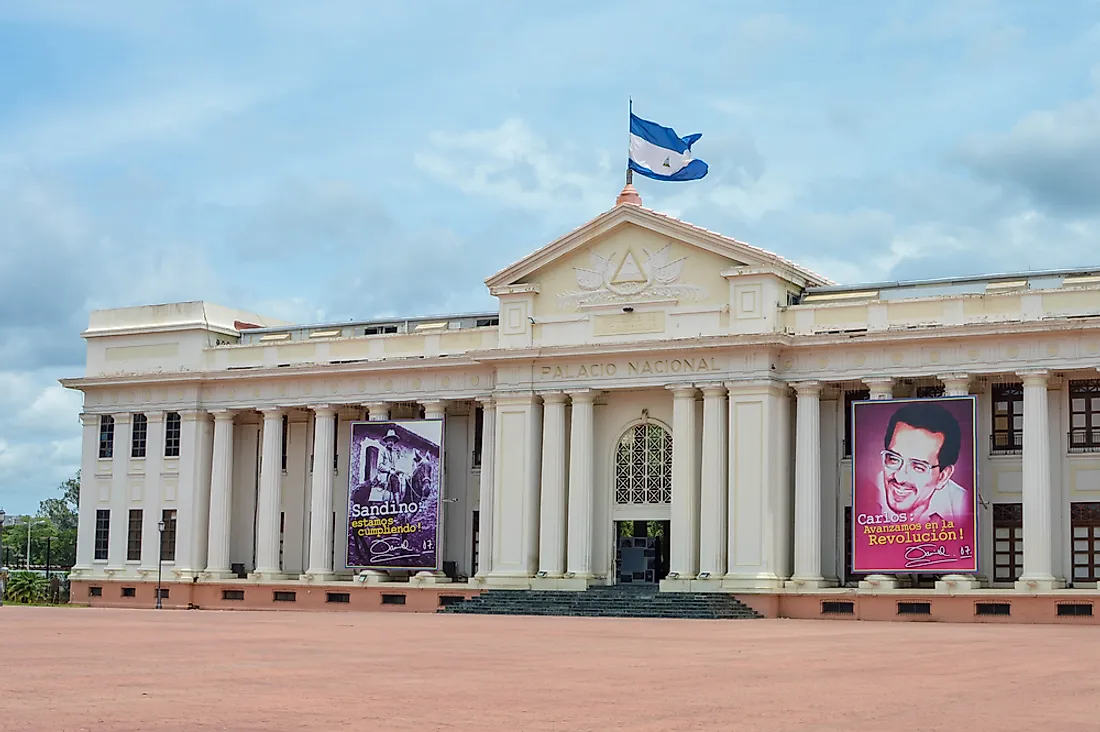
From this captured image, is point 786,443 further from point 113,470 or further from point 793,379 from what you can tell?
point 113,470

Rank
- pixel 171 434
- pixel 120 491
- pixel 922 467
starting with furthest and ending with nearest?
pixel 120 491, pixel 171 434, pixel 922 467

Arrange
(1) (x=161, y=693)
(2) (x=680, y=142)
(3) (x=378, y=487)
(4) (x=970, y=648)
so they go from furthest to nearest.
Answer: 1. (3) (x=378, y=487)
2. (2) (x=680, y=142)
3. (4) (x=970, y=648)
4. (1) (x=161, y=693)

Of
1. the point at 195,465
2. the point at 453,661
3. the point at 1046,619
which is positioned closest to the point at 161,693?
the point at 453,661

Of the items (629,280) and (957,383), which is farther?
(629,280)

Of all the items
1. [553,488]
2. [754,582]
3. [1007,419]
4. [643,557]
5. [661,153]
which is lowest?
[754,582]

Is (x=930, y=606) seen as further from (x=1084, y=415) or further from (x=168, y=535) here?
(x=168, y=535)

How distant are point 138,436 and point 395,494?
11.2m

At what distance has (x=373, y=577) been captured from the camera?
47.5 meters

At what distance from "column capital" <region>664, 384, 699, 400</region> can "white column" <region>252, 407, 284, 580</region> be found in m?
14.2

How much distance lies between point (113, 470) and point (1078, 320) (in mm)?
32466

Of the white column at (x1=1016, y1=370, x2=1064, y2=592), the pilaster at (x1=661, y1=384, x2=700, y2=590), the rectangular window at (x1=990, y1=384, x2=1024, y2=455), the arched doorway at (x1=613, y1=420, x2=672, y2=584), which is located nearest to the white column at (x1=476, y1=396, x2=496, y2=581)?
the arched doorway at (x1=613, y1=420, x2=672, y2=584)

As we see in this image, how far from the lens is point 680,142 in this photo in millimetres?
44156

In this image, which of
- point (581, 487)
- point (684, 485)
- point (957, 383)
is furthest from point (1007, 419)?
point (581, 487)

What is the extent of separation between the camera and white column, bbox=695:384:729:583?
137ft
